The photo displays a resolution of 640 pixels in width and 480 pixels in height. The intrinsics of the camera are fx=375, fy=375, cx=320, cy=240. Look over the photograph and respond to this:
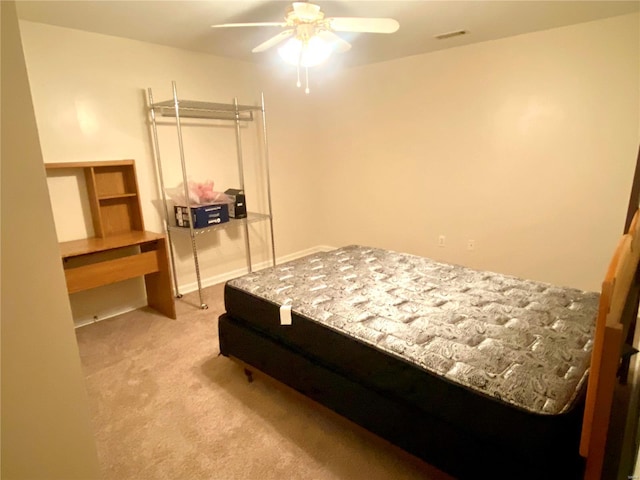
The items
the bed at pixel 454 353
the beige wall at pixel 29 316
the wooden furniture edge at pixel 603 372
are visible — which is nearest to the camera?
the beige wall at pixel 29 316

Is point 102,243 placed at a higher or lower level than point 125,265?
higher

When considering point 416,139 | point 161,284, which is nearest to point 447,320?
point 161,284

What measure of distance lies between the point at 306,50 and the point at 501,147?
79.8 inches

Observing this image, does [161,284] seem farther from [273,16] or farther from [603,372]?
[603,372]

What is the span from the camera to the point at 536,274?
132 inches

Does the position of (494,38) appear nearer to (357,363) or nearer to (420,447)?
(357,363)

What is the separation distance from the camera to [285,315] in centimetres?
189

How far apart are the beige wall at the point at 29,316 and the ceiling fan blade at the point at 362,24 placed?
1820 mm

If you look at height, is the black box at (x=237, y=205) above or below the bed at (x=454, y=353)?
above

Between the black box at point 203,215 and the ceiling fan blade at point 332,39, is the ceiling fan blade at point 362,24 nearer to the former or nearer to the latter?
the ceiling fan blade at point 332,39

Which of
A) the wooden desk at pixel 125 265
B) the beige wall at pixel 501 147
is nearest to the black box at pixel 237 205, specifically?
the wooden desk at pixel 125 265

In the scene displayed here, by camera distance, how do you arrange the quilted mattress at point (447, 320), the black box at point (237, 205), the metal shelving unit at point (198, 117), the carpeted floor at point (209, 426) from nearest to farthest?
the quilted mattress at point (447, 320), the carpeted floor at point (209, 426), the metal shelving unit at point (198, 117), the black box at point (237, 205)

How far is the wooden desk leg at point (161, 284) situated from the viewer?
2.99 m

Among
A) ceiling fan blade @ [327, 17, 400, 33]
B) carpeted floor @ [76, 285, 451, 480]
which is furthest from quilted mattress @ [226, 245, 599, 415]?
ceiling fan blade @ [327, 17, 400, 33]
